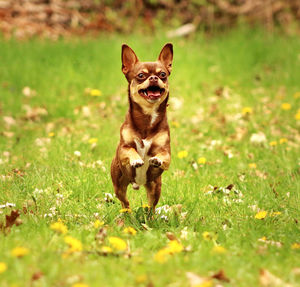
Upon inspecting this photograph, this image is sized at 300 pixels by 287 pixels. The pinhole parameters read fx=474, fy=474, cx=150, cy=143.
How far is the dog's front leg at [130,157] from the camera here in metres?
3.07

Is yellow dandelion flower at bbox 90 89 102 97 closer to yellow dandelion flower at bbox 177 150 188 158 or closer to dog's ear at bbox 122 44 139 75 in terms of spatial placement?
yellow dandelion flower at bbox 177 150 188 158

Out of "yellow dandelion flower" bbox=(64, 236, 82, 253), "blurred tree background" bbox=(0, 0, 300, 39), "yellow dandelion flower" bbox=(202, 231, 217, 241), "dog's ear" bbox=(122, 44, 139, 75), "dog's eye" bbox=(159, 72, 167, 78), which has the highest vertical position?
"dog's ear" bbox=(122, 44, 139, 75)

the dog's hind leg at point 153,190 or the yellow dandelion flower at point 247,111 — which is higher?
the dog's hind leg at point 153,190

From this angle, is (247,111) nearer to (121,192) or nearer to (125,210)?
(121,192)

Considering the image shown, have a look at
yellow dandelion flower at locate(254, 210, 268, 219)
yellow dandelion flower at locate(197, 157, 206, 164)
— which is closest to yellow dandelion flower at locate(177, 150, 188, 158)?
yellow dandelion flower at locate(197, 157, 206, 164)

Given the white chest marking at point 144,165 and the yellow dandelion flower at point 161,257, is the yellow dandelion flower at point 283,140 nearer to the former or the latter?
the white chest marking at point 144,165

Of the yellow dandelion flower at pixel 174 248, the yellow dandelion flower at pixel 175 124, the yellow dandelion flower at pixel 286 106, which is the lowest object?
the yellow dandelion flower at pixel 175 124

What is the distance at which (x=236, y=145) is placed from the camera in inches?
218

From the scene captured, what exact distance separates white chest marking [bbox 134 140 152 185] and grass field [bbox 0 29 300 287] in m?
0.20

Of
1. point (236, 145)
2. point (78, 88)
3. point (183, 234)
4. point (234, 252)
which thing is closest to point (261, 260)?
point (234, 252)

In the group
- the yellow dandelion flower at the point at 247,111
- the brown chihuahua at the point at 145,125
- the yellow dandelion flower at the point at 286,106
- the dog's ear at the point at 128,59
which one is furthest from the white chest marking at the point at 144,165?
the yellow dandelion flower at the point at 286,106

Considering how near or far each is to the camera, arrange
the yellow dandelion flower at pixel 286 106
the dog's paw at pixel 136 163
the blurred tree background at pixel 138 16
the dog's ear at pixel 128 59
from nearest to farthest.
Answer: the dog's paw at pixel 136 163, the dog's ear at pixel 128 59, the yellow dandelion flower at pixel 286 106, the blurred tree background at pixel 138 16

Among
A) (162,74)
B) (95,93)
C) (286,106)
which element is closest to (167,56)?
(162,74)

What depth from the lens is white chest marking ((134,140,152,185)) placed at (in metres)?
3.23
